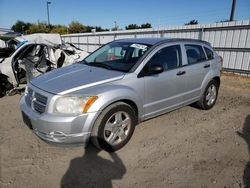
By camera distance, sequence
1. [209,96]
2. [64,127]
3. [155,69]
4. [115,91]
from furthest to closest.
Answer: [209,96] < [155,69] < [115,91] < [64,127]

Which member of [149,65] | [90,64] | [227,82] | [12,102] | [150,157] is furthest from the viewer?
[227,82]

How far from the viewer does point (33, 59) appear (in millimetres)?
7133

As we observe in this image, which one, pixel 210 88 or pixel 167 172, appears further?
pixel 210 88

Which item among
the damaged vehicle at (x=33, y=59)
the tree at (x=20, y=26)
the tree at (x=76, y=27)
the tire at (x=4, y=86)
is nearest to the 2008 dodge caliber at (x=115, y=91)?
the damaged vehicle at (x=33, y=59)

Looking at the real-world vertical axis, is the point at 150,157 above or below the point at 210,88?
below

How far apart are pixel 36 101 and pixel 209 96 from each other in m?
3.95

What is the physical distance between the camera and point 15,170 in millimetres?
2846

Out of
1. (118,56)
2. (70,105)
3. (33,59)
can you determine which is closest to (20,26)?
(33,59)

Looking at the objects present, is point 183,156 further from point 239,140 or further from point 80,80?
point 80,80

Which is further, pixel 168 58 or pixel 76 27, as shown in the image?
pixel 76 27

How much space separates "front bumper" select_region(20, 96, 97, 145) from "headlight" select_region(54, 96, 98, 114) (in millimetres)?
87

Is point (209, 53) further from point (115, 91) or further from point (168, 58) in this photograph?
point (115, 91)

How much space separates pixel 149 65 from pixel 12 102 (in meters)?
4.22

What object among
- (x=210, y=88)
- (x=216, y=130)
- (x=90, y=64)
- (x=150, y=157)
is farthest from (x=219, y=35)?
(x=150, y=157)
